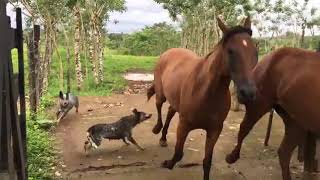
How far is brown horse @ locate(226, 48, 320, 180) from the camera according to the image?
5.25 m

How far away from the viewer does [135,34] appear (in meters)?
40.1

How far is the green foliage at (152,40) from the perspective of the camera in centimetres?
3712

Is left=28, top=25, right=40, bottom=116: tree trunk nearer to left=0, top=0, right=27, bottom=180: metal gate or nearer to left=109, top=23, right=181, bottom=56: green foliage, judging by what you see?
left=0, top=0, right=27, bottom=180: metal gate

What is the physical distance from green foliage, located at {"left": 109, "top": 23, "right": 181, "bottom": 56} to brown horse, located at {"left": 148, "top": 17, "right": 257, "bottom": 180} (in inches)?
1187

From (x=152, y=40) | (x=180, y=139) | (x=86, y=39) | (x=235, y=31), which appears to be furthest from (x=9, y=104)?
(x=152, y=40)

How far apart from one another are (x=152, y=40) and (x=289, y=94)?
33.5m

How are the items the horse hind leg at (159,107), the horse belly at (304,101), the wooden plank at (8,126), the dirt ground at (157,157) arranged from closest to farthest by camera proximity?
the wooden plank at (8,126) → the horse belly at (304,101) → the dirt ground at (157,157) → the horse hind leg at (159,107)

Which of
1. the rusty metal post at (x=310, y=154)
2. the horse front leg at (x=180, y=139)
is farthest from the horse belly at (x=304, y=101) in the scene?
the horse front leg at (x=180, y=139)

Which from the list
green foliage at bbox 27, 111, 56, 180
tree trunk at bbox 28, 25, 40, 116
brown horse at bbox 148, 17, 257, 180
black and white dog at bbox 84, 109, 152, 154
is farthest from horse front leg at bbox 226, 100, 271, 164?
tree trunk at bbox 28, 25, 40, 116

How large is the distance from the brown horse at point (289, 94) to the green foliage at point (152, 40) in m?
30.7

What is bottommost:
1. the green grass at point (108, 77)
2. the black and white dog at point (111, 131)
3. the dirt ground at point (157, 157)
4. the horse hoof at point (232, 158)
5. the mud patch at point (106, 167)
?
the green grass at point (108, 77)

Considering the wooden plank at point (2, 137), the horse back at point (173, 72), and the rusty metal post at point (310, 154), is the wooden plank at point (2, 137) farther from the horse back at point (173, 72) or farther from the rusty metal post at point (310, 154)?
the rusty metal post at point (310, 154)

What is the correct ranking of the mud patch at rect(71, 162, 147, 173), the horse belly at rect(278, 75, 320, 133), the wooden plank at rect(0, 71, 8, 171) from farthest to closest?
the mud patch at rect(71, 162, 147, 173) < the horse belly at rect(278, 75, 320, 133) < the wooden plank at rect(0, 71, 8, 171)

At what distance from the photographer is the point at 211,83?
5141 millimetres
